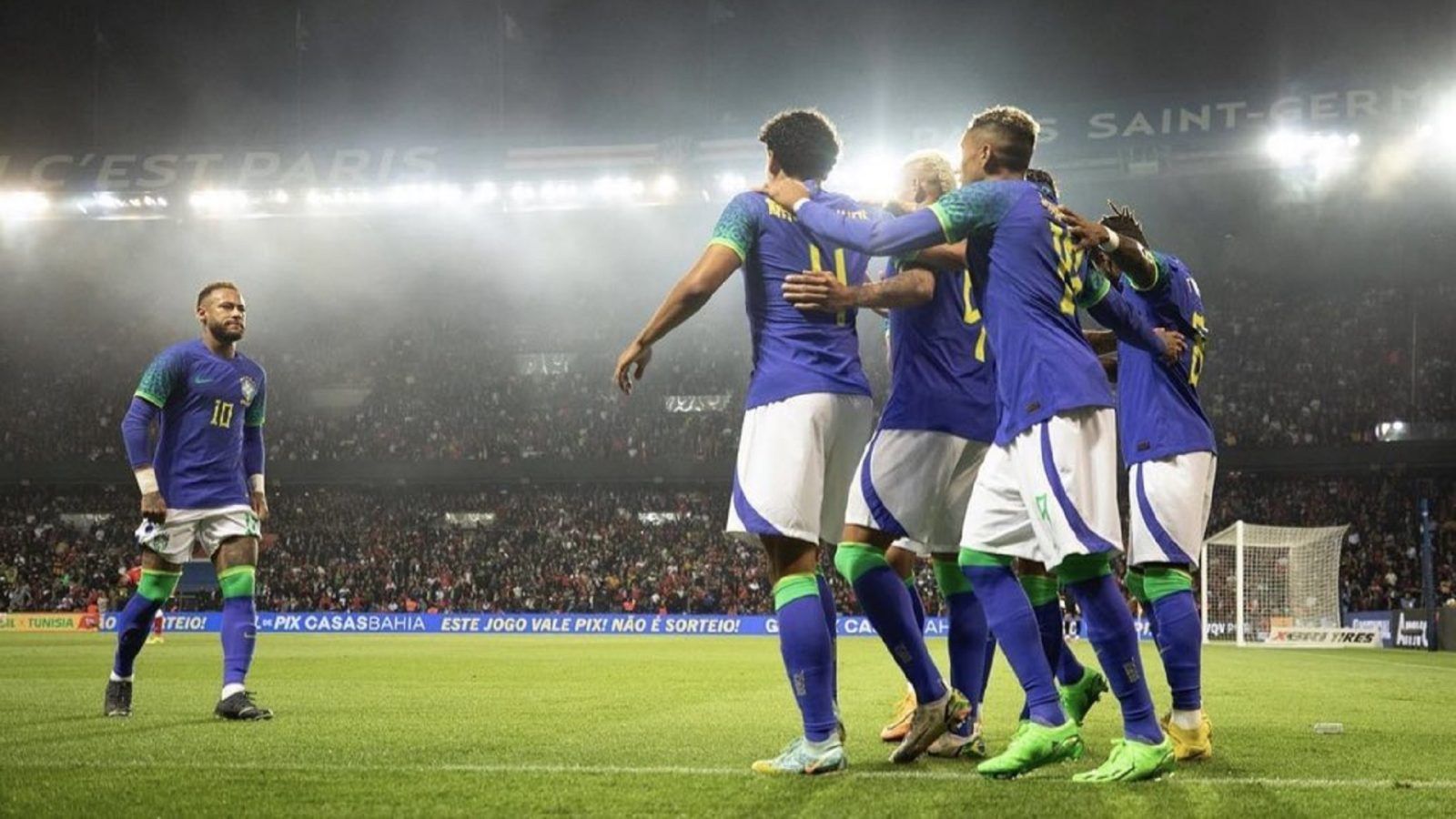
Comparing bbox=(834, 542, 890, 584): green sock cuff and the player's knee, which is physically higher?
bbox=(834, 542, 890, 584): green sock cuff

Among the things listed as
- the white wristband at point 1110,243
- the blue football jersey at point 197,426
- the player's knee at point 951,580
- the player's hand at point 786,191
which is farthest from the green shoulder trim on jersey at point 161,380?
the white wristband at point 1110,243

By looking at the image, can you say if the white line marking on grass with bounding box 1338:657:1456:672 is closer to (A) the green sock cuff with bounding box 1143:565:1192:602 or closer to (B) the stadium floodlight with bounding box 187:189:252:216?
(A) the green sock cuff with bounding box 1143:565:1192:602

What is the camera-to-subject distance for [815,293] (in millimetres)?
4883

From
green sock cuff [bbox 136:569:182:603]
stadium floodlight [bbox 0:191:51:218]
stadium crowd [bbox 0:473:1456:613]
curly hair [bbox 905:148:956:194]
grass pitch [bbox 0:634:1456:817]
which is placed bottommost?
stadium crowd [bbox 0:473:1456:613]

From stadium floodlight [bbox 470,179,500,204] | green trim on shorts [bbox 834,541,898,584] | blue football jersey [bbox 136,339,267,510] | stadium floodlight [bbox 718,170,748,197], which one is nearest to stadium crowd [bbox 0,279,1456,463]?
stadium floodlight [bbox 718,170,748,197]

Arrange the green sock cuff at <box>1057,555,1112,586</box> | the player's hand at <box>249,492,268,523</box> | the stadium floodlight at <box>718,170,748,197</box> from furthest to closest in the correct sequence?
the stadium floodlight at <box>718,170,748,197</box> < the player's hand at <box>249,492,268,523</box> < the green sock cuff at <box>1057,555,1112,586</box>

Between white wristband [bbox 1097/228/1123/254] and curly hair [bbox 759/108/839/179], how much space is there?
111 centimetres

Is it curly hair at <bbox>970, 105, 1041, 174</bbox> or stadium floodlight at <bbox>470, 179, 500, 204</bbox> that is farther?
stadium floodlight at <bbox>470, 179, 500, 204</bbox>

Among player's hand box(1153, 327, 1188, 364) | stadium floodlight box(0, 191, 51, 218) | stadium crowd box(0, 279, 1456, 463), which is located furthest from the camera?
stadium crowd box(0, 279, 1456, 463)

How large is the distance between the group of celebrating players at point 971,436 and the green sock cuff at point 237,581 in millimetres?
3480

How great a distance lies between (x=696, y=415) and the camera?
43.5m

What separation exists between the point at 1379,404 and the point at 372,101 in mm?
29231

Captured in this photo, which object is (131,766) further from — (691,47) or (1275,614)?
(691,47)

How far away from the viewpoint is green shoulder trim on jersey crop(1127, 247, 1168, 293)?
5309 mm
